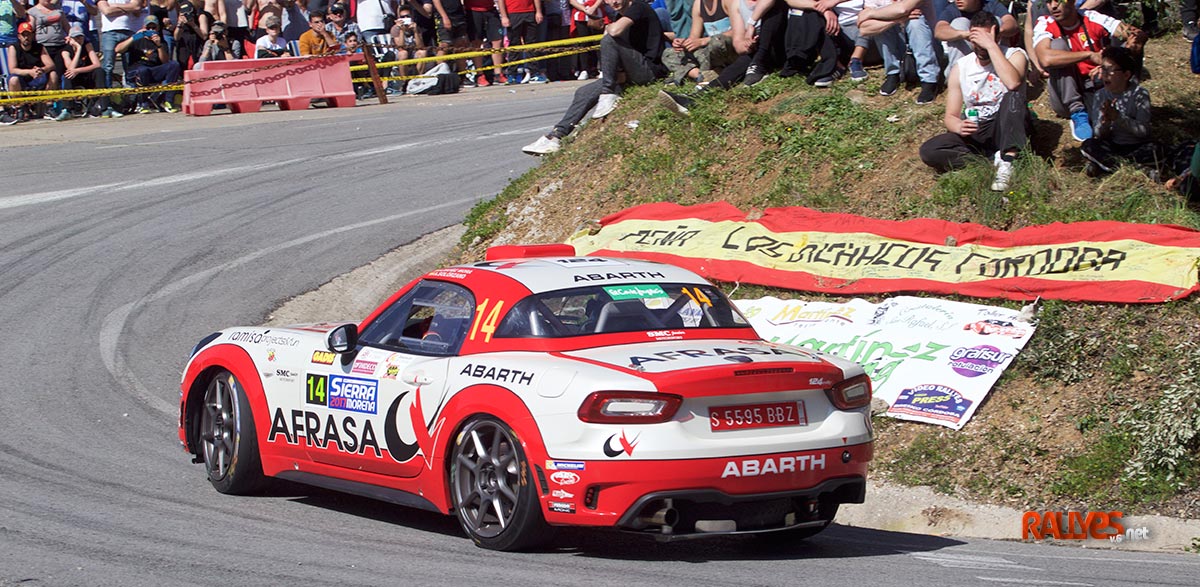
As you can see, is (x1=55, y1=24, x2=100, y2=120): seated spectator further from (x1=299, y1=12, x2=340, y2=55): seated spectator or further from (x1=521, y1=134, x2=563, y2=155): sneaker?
(x1=521, y1=134, x2=563, y2=155): sneaker

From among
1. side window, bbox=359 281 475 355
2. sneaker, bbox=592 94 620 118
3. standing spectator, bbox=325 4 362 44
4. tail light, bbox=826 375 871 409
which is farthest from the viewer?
standing spectator, bbox=325 4 362 44

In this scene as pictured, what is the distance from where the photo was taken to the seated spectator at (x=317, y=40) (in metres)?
25.3

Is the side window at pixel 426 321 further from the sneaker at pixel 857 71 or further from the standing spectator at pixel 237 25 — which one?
the standing spectator at pixel 237 25

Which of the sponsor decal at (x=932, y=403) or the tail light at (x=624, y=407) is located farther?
the sponsor decal at (x=932, y=403)

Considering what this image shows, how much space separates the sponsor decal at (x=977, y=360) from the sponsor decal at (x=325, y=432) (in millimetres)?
4023

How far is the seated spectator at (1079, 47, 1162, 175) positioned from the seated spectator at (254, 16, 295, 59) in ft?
54.7

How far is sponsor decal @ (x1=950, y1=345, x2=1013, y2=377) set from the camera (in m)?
9.36

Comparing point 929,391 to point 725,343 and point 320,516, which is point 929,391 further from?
point 320,516

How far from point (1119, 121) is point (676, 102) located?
4771mm

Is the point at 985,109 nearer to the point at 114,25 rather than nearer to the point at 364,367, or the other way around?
the point at 364,367

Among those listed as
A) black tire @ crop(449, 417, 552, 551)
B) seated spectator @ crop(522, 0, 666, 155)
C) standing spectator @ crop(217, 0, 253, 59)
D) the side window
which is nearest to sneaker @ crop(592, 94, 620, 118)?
seated spectator @ crop(522, 0, 666, 155)

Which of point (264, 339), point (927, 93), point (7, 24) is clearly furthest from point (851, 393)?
point (7, 24)

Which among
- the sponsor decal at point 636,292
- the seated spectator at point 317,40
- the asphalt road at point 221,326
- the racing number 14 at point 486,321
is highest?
the sponsor decal at point 636,292

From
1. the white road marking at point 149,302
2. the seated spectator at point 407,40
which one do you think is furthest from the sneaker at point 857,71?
the seated spectator at point 407,40
